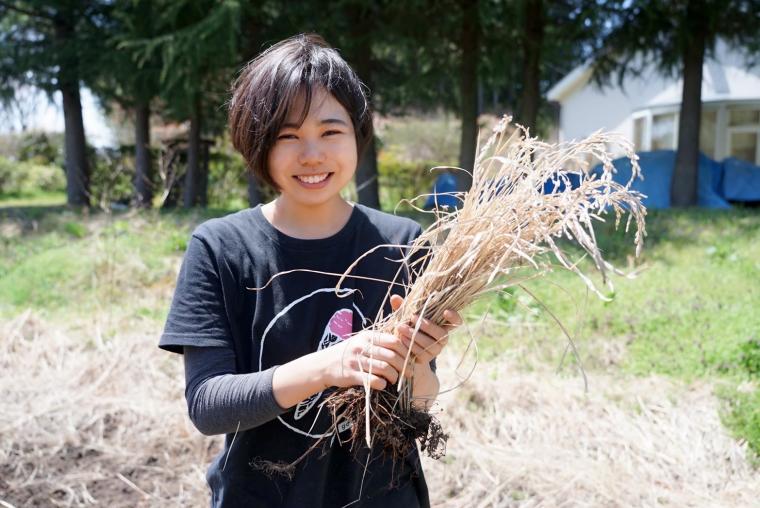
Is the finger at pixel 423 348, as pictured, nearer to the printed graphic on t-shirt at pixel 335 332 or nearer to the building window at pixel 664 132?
the printed graphic on t-shirt at pixel 335 332

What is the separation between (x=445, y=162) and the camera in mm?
18953

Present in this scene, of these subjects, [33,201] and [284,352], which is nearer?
[284,352]

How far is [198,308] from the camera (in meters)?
1.34

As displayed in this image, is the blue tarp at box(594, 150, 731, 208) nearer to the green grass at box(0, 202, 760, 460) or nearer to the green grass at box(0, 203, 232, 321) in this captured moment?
the green grass at box(0, 202, 760, 460)

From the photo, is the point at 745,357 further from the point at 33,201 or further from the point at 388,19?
the point at 33,201

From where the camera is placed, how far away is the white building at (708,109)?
17812mm

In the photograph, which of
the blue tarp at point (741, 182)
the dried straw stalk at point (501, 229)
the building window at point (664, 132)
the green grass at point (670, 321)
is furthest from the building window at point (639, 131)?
the dried straw stalk at point (501, 229)

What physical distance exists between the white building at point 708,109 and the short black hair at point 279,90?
15.7 m

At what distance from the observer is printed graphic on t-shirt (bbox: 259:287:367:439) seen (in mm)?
1427

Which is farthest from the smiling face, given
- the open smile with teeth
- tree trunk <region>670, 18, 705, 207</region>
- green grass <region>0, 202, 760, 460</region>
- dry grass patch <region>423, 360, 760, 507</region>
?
tree trunk <region>670, 18, 705, 207</region>

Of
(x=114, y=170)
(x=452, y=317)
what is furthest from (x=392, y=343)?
(x=114, y=170)

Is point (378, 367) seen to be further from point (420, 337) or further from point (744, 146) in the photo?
point (744, 146)

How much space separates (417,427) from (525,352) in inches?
126

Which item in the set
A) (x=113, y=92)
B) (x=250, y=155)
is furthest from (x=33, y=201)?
(x=250, y=155)
